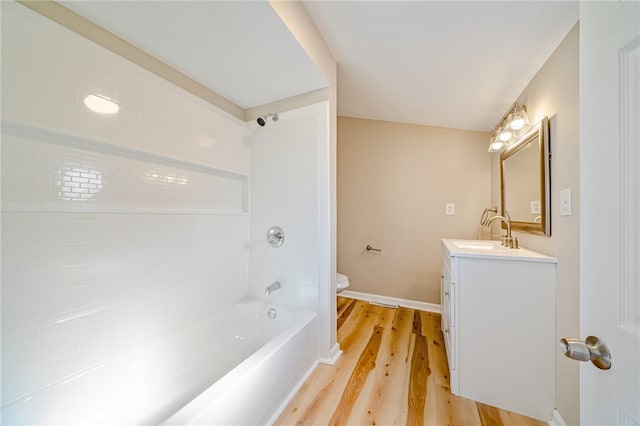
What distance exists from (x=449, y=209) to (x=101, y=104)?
2.96m

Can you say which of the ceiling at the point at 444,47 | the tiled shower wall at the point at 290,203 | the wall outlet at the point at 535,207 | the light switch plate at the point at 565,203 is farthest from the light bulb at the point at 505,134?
the tiled shower wall at the point at 290,203

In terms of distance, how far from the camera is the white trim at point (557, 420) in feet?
3.68

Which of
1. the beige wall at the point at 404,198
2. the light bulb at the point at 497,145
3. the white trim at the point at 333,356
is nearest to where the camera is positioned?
the white trim at the point at 333,356

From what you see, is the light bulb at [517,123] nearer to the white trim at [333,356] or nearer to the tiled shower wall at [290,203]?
the tiled shower wall at [290,203]

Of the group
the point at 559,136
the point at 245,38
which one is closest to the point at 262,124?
the point at 245,38

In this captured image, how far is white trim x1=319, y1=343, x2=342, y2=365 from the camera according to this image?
5.40 ft

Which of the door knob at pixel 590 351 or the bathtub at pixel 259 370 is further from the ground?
the door knob at pixel 590 351

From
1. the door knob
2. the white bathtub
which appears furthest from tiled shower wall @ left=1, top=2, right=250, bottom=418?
the door knob

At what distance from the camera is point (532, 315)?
1.22m

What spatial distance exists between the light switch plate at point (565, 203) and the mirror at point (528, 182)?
0.35 ft

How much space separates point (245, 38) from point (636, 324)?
1723mm

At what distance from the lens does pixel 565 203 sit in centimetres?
115

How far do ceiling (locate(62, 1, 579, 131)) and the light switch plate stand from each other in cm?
87

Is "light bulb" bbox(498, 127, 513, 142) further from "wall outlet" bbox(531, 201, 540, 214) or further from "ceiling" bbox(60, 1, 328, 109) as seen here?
"ceiling" bbox(60, 1, 328, 109)
